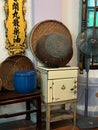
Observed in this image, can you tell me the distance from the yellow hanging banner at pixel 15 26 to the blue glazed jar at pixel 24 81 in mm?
514

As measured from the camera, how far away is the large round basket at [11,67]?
106 inches

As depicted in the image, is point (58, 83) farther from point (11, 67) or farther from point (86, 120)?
point (86, 120)

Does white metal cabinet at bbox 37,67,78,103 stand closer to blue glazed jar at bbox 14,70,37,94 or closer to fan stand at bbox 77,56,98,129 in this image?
blue glazed jar at bbox 14,70,37,94

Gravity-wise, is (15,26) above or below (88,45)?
above

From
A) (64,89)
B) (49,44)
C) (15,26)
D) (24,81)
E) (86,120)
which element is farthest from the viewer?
(86,120)

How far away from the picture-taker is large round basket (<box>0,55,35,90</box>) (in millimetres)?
2691

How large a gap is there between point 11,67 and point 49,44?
61 cm

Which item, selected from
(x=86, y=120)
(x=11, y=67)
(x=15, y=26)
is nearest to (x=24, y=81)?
(x=11, y=67)

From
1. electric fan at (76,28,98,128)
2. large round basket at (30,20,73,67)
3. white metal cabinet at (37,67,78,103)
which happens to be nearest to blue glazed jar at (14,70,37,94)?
white metal cabinet at (37,67,78,103)

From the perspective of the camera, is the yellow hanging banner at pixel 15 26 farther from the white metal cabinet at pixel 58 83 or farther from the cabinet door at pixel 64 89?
the cabinet door at pixel 64 89

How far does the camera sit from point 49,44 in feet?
8.43

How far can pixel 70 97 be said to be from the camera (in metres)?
2.74

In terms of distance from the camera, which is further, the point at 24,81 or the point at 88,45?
the point at 88,45

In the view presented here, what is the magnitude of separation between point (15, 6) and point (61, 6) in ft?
2.21
